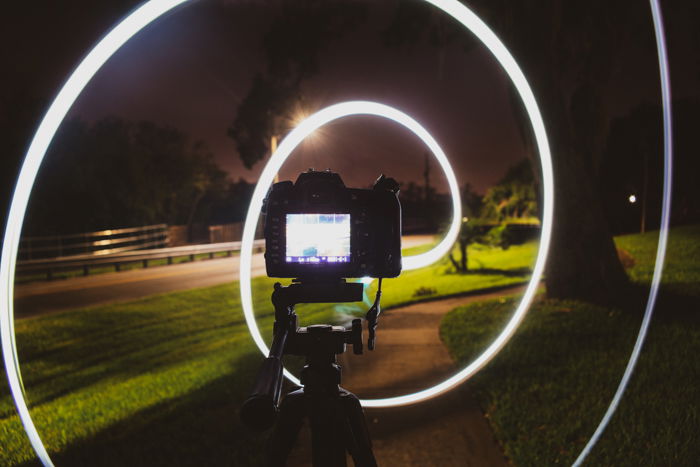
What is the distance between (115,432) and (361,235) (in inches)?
138

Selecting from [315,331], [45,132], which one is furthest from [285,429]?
[45,132]

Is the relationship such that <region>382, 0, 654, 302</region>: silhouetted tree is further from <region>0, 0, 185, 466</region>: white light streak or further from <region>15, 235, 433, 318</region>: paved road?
<region>15, 235, 433, 318</region>: paved road

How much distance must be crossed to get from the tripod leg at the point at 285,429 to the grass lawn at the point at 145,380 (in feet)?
5.59

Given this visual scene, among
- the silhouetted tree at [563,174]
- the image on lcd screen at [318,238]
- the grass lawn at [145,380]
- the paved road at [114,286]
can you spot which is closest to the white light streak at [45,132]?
the grass lawn at [145,380]

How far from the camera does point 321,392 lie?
79.7 inches

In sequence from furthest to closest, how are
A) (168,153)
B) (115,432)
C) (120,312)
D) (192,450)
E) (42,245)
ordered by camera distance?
(168,153), (42,245), (120,312), (115,432), (192,450)

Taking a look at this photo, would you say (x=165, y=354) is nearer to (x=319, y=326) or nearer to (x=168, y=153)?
(x=319, y=326)

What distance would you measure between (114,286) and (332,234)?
1416 centimetres

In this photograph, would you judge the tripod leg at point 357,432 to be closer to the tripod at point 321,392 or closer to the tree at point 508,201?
the tripod at point 321,392

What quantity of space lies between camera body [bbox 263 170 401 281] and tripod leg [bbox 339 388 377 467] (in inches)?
22.3

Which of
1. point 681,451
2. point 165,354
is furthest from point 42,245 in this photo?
point 681,451

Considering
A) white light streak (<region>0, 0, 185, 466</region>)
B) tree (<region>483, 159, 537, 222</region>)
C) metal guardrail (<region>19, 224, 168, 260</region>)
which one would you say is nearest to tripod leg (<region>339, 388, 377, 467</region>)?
white light streak (<region>0, 0, 185, 466</region>)

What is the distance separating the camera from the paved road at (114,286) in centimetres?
1157

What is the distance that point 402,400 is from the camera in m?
3.51
